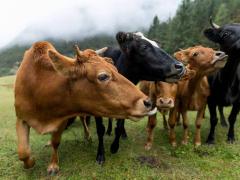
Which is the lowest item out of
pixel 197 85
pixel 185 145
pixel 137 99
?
pixel 185 145

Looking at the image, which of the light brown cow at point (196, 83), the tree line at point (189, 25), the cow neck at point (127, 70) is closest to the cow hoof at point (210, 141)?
the light brown cow at point (196, 83)

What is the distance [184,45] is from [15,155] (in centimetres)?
5762

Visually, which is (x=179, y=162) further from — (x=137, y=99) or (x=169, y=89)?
(x=137, y=99)

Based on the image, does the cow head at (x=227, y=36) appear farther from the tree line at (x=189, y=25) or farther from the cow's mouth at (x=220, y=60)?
the tree line at (x=189, y=25)

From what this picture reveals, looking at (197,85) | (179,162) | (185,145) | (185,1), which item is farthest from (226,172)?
(185,1)

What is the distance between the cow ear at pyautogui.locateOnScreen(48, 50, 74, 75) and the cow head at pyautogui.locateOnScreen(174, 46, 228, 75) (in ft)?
11.7

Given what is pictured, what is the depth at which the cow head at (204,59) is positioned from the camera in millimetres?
8070

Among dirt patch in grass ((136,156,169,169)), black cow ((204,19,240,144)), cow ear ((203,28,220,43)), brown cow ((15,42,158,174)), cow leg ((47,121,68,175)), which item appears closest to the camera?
brown cow ((15,42,158,174))

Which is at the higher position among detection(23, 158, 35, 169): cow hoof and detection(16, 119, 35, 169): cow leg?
detection(16, 119, 35, 169): cow leg

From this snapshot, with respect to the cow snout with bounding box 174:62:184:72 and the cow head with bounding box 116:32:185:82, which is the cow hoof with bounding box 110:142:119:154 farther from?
the cow snout with bounding box 174:62:184:72

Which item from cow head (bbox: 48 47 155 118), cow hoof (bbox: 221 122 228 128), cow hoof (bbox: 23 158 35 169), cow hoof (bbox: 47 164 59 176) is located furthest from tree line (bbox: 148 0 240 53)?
cow head (bbox: 48 47 155 118)

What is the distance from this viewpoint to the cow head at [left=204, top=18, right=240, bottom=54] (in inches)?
340

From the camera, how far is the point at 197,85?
8.85 metres

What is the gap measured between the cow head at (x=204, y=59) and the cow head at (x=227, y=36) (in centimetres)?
64
